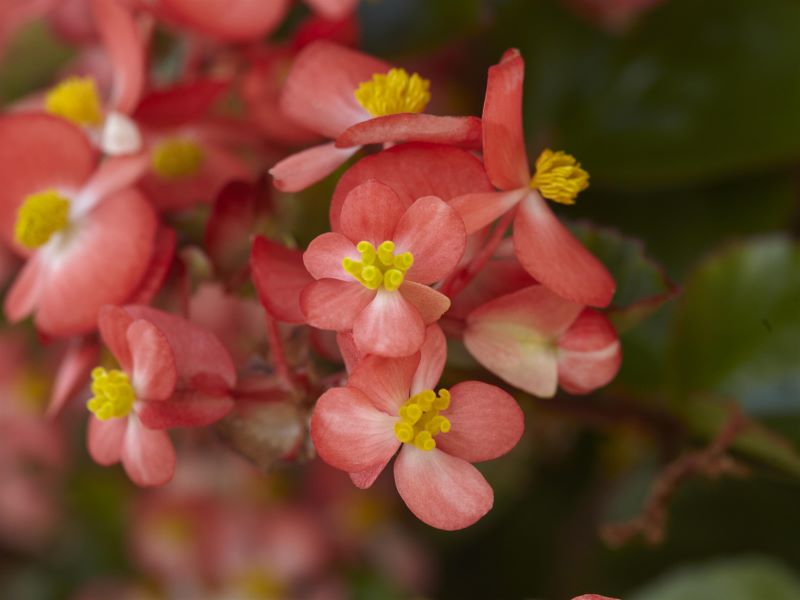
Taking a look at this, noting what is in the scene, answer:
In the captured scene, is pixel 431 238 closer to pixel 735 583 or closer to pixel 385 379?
pixel 385 379

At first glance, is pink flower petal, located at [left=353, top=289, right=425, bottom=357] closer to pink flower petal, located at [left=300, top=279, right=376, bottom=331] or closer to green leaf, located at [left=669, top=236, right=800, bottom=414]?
pink flower petal, located at [left=300, top=279, right=376, bottom=331]

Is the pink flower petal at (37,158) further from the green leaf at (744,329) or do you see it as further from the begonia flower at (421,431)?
the green leaf at (744,329)

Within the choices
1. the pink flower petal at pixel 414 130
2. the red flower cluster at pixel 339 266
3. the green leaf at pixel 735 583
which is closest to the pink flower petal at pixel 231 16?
the red flower cluster at pixel 339 266

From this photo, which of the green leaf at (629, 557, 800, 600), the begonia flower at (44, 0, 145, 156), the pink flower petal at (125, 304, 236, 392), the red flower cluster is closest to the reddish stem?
the red flower cluster

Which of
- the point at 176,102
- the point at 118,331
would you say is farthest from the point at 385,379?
the point at 176,102

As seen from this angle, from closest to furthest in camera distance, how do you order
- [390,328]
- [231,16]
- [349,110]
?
[390,328] → [349,110] → [231,16]
